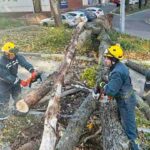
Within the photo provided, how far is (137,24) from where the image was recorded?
120 ft

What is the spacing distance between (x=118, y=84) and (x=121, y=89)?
21cm

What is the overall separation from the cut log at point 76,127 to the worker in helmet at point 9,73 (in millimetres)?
1757

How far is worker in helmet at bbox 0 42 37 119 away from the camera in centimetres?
900

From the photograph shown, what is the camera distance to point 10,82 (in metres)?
9.18

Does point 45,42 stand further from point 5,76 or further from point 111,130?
point 111,130

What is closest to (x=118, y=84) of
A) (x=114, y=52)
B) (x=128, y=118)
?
(x=114, y=52)

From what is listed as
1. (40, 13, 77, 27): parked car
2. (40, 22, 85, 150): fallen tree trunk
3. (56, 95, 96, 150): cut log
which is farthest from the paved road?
(56, 95, 96, 150): cut log

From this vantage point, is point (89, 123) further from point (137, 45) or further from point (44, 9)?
point (44, 9)

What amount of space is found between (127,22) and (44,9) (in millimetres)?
8082

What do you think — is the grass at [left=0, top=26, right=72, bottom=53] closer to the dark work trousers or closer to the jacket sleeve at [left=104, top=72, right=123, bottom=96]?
the dark work trousers

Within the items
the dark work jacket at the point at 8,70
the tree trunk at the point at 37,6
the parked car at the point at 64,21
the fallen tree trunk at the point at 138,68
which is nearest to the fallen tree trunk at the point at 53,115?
the dark work jacket at the point at 8,70

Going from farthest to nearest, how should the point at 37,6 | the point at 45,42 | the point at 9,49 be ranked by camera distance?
the point at 37,6 < the point at 45,42 < the point at 9,49

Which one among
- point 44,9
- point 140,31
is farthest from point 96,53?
point 44,9

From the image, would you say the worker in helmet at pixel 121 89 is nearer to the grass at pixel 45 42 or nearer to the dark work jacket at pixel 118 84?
the dark work jacket at pixel 118 84
